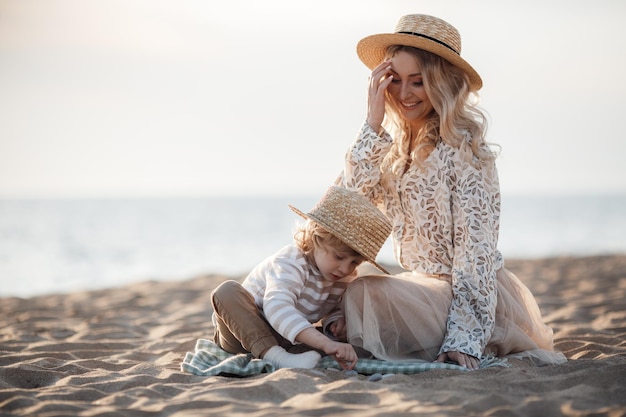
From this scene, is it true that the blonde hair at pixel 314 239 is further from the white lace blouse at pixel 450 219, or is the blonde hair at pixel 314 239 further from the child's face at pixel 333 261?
the white lace blouse at pixel 450 219

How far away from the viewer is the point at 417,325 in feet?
11.8

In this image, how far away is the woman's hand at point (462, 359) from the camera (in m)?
3.40

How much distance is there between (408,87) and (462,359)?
144 cm

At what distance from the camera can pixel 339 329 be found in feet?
11.7

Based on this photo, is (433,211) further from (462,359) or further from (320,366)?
(320,366)

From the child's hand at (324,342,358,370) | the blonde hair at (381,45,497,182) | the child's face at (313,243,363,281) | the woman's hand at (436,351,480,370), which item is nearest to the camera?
the child's hand at (324,342,358,370)

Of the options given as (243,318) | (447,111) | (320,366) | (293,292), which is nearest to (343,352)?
(320,366)

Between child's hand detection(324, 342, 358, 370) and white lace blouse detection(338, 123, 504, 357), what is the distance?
0.52m

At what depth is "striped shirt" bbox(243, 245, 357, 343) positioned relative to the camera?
3.32 m

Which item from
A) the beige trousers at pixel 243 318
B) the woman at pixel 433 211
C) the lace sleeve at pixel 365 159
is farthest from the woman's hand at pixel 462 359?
the lace sleeve at pixel 365 159

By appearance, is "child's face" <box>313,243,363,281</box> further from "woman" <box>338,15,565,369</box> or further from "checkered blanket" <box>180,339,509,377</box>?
"checkered blanket" <box>180,339,509,377</box>

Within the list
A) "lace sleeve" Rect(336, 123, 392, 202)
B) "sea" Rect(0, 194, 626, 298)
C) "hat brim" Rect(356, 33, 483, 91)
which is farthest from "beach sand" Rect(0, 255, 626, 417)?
"sea" Rect(0, 194, 626, 298)

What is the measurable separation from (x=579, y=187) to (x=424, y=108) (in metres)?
73.5

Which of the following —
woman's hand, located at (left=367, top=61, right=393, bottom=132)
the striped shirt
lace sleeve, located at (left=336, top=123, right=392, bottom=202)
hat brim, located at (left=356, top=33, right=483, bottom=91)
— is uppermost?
hat brim, located at (left=356, top=33, right=483, bottom=91)
